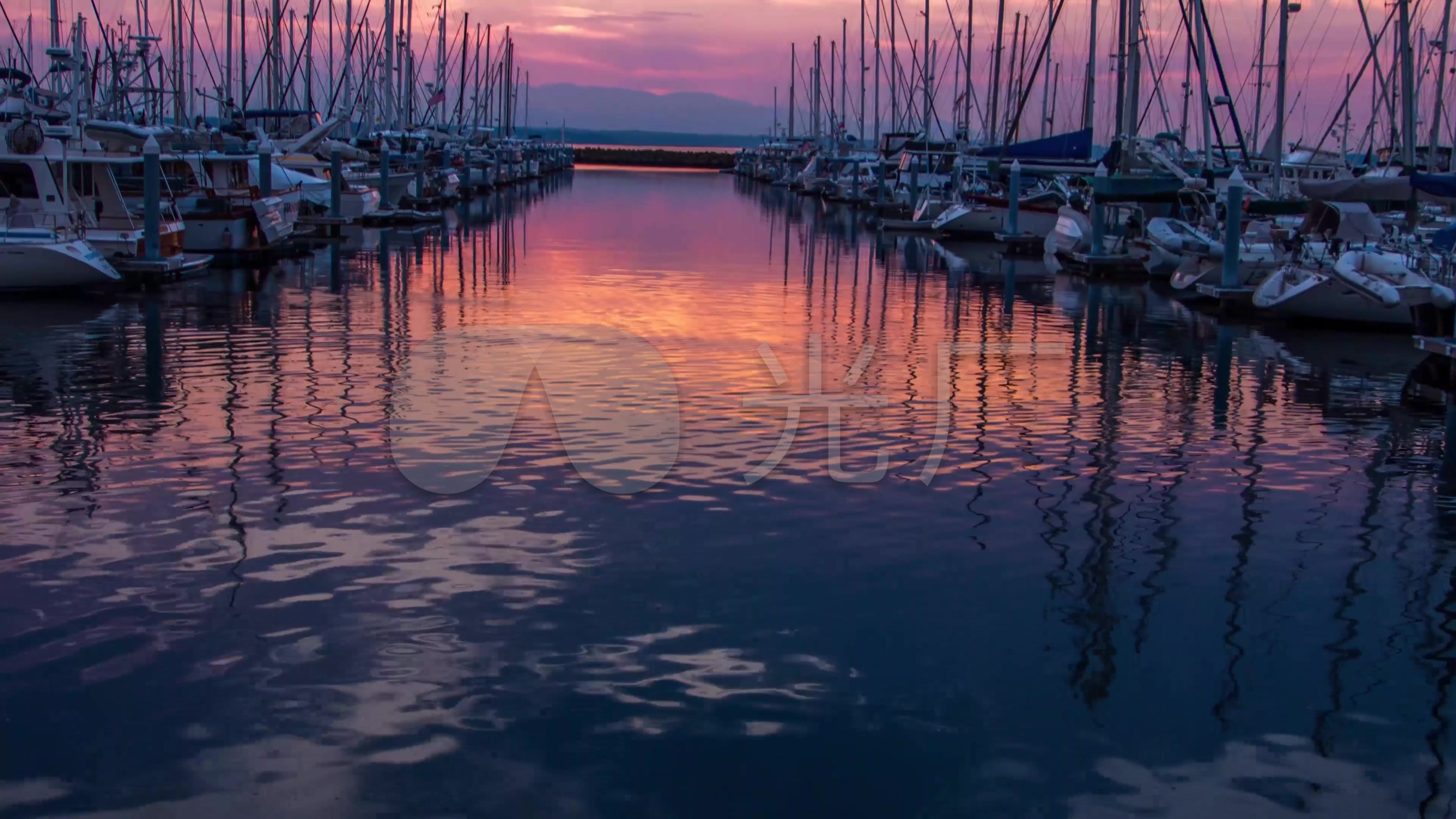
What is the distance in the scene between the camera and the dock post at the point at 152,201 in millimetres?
24828

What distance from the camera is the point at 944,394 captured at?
16312 millimetres

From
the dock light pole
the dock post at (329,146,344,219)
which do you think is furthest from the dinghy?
the dock post at (329,146,344,219)

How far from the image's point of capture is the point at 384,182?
4806 centimetres

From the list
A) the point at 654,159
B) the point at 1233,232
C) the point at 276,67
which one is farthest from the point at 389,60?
the point at 654,159

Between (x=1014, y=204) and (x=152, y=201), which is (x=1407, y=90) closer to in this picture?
(x=1014, y=204)

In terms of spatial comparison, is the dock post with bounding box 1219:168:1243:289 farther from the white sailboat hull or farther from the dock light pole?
the white sailboat hull

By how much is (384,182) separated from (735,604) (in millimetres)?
41801

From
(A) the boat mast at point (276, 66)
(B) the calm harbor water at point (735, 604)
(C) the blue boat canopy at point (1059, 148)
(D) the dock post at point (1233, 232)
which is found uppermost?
(A) the boat mast at point (276, 66)

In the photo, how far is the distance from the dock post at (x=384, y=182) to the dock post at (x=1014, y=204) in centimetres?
1969

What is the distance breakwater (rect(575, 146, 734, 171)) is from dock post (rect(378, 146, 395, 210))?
114944 mm

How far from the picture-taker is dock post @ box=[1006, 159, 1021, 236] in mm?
40406

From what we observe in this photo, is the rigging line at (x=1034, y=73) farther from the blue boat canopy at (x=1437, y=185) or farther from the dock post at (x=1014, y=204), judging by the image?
the blue boat canopy at (x=1437, y=185)

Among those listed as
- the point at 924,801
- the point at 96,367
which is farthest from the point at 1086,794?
the point at 96,367

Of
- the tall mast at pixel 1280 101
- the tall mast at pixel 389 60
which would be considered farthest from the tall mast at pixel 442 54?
the tall mast at pixel 1280 101
